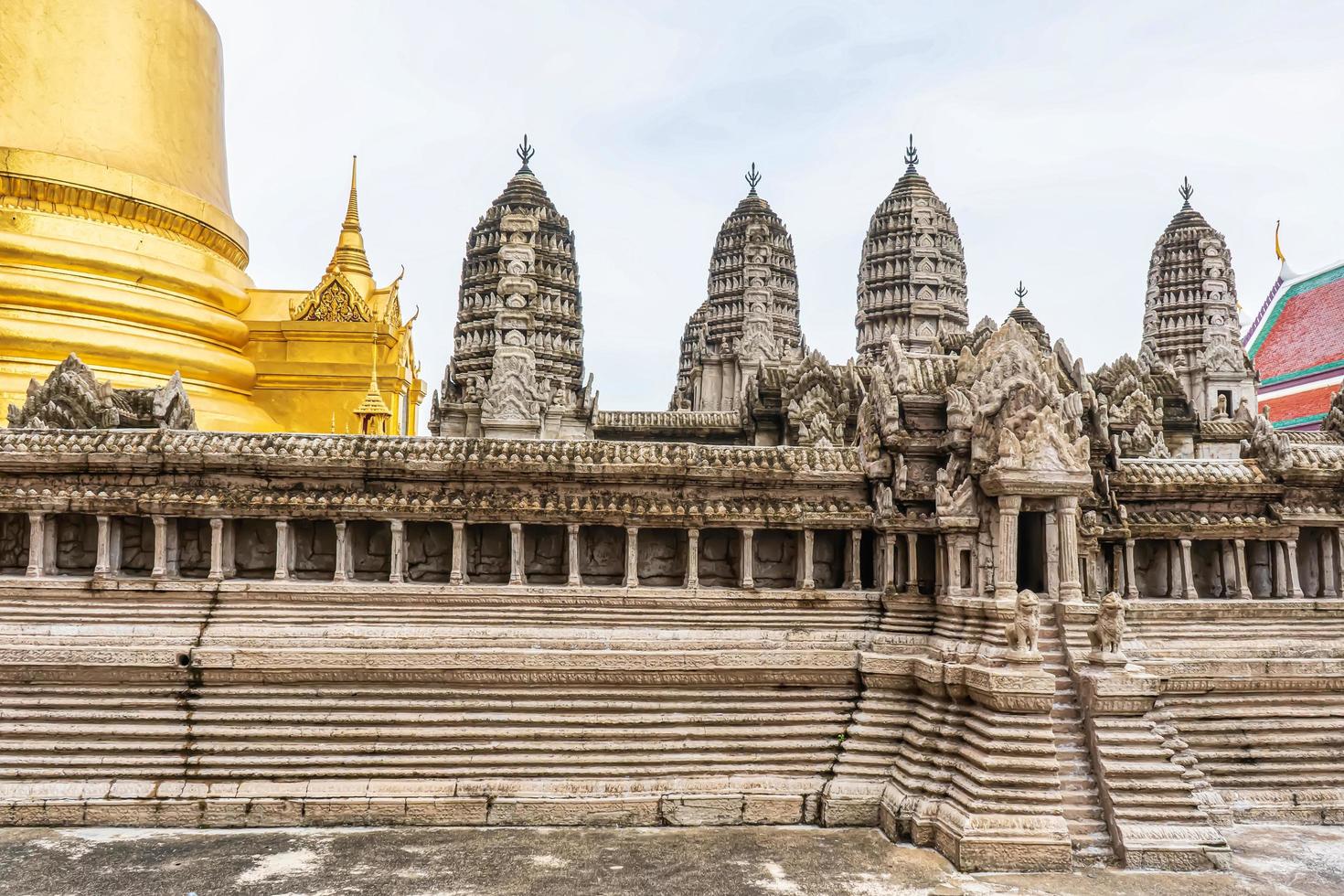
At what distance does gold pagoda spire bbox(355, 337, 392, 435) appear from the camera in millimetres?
23469

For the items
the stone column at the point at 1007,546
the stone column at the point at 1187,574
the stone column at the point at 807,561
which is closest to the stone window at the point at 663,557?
the stone column at the point at 807,561

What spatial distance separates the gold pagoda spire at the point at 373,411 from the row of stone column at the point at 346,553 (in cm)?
1029

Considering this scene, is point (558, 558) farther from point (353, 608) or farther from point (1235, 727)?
point (1235, 727)

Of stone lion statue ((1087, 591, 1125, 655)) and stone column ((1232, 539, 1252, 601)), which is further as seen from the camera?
stone column ((1232, 539, 1252, 601))

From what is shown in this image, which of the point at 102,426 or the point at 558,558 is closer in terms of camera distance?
the point at 558,558

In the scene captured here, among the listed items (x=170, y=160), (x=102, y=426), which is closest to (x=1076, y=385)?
(x=102, y=426)

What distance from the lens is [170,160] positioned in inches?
868

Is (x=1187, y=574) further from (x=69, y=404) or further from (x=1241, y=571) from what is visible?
(x=69, y=404)

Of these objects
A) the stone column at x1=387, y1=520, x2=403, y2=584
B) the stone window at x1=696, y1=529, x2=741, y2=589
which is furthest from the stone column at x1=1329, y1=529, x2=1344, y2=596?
the stone column at x1=387, y1=520, x2=403, y2=584

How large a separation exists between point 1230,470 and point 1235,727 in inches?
152

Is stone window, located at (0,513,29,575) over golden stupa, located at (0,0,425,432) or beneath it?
beneath

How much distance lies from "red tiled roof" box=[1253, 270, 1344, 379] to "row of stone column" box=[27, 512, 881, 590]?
3400 cm

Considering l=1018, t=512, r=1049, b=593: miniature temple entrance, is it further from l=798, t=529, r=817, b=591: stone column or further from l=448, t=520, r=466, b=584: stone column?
l=448, t=520, r=466, b=584: stone column

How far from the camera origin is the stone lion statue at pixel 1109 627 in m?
11.1
